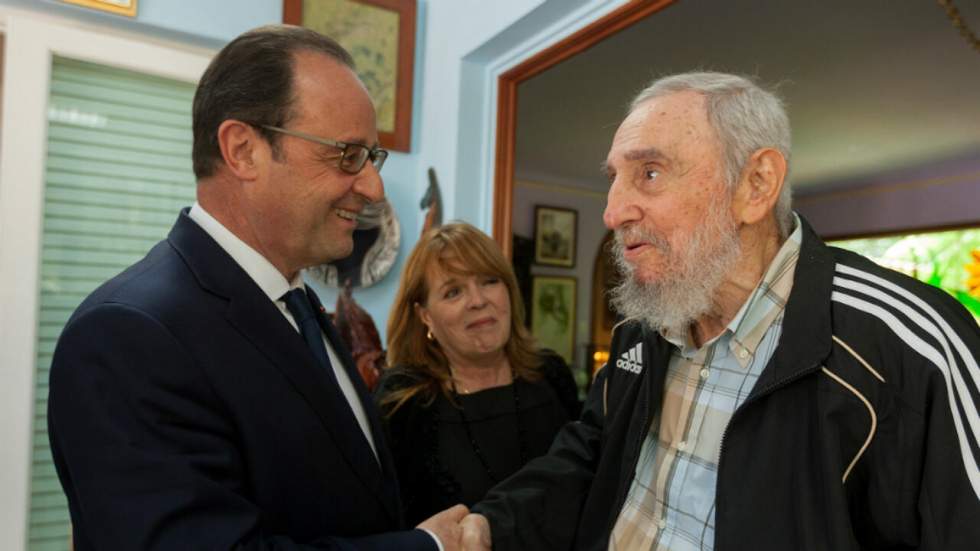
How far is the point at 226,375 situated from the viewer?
3.33ft

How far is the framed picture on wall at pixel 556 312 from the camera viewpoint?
308 cm

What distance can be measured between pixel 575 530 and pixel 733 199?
84 centimetres

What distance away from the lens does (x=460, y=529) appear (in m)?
1.35

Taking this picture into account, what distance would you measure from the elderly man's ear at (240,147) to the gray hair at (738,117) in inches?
31.3

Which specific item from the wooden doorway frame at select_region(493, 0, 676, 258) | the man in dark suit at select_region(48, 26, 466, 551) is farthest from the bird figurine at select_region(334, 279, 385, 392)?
the man in dark suit at select_region(48, 26, 466, 551)

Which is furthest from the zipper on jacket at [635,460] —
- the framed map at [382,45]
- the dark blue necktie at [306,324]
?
the framed map at [382,45]

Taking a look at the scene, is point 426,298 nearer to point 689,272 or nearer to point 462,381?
point 462,381

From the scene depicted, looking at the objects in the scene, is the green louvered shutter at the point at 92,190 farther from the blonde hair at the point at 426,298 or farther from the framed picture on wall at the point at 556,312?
the framed picture on wall at the point at 556,312

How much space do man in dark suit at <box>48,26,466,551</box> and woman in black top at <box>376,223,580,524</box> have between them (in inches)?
18.1

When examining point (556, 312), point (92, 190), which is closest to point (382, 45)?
point (92, 190)

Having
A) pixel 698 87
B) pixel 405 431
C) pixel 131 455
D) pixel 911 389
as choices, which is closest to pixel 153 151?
pixel 405 431

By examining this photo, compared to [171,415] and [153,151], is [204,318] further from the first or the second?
[153,151]

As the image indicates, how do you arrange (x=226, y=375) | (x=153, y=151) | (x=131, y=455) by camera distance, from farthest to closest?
(x=153, y=151)
(x=226, y=375)
(x=131, y=455)

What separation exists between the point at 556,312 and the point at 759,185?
1946 mm
